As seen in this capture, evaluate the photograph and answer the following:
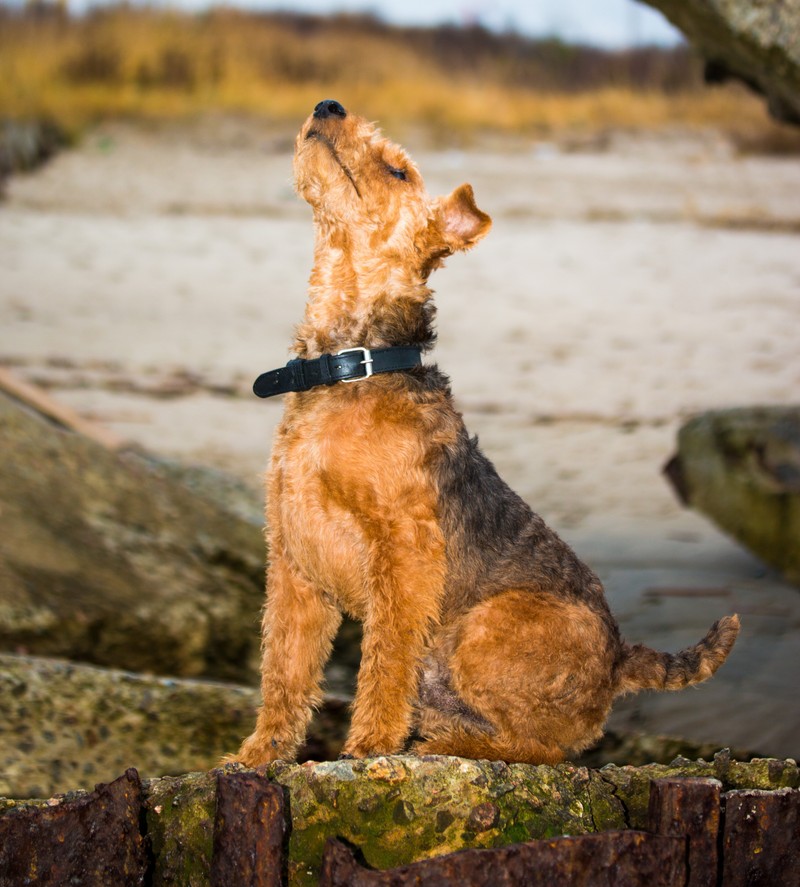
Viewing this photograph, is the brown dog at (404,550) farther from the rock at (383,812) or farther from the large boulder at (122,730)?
the large boulder at (122,730)

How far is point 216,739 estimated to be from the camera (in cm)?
547

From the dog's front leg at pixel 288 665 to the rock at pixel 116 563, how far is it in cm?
258

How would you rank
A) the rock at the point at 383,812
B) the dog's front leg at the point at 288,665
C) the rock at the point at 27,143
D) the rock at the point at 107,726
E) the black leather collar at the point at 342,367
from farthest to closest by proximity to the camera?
the rock at the point at 27,143 → the rock at the point at 107,726 → the dog's front leg at the point at 288,665 → the black leather collar at the point at 342,367 → the rock at the point at 383,812

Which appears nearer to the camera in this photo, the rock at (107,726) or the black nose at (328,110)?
the black nose at (328,110)

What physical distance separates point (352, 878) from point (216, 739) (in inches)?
91.5

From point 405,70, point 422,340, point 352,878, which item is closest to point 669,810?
point 352,878

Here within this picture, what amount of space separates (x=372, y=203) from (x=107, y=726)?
274 centimetres

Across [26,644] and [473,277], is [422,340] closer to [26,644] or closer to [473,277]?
[26,644]

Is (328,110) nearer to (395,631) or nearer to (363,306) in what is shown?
(363,306)

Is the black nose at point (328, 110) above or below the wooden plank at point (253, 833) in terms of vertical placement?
above

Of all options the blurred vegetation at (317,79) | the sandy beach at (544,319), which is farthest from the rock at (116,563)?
the blurred vegetation at (317,79)

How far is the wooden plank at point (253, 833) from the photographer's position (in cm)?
347

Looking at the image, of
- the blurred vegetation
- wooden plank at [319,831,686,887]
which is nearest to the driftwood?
wooden plank at [319,831,686,887]

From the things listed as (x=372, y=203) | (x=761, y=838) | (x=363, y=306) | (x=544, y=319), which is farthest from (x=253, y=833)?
(x=544, y=319)
